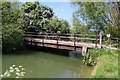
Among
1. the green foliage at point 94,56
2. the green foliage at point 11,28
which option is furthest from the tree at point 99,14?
the green foliage at point 94,56

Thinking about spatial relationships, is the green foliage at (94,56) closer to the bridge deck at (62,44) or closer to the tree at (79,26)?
the bridge deck at (62,44)

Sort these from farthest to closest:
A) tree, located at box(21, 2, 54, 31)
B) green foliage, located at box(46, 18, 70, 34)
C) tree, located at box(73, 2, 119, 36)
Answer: green foliage, located at box(46, 18, 70, 34) → tree, located at box(21, 2, 54, 31) → tree, located at box(73, 2, 119, 36)

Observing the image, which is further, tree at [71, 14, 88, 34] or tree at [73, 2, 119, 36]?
tree at [71, 14, 88, 34]

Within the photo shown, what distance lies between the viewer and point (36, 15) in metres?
30.5

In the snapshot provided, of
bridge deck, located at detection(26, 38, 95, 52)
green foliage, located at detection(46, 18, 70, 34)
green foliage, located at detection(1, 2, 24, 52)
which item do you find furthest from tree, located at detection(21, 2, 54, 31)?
green foliage, located at detection(1, 2, 24, 52)

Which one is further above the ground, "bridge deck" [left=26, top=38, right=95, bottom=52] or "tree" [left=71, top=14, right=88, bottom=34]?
"tree" [left=71, top=14, right=88, bottom=34]

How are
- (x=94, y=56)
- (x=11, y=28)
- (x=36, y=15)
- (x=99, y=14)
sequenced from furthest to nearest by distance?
(x=36, y=15), (x=99, y=14), (x=11, y=28), (x=94, y=56)

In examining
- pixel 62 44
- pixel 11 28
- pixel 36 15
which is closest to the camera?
pixel 62 44

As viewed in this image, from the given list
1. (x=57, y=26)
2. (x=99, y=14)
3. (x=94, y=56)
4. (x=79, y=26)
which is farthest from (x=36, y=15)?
(x=94, y=56)

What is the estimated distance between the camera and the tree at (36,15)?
29344 mm

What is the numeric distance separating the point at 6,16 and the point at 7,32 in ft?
5.05

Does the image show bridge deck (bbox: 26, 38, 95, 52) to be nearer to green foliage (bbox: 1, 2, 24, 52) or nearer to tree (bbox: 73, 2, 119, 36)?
green foliage (bbox: 1, 2, 24, 52)

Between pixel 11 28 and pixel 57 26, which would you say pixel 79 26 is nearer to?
pixel 57 26

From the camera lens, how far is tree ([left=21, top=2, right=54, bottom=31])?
2934cm
